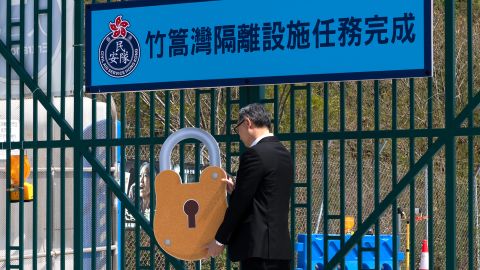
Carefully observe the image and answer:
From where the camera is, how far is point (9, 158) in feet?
29.9

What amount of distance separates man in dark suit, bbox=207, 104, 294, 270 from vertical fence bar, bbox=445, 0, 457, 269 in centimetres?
116

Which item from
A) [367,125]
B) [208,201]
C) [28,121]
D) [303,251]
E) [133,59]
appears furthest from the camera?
[367,125]

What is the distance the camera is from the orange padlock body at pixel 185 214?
7086 millimetres

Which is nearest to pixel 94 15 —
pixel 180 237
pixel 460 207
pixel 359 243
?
pixel 180 237

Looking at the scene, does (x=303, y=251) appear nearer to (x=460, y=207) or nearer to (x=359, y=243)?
(x=359, y=243)

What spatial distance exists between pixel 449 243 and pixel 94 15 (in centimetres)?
311

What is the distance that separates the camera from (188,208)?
23.5 feet

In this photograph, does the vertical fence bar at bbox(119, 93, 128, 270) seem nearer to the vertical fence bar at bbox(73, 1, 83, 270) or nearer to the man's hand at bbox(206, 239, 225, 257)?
the vertical fence bar at bbox(73, 1, 83, 270)

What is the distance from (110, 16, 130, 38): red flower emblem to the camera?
323 inches

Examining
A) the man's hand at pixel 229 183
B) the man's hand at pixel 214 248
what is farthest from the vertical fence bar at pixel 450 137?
the man's hand at pixel 214 248

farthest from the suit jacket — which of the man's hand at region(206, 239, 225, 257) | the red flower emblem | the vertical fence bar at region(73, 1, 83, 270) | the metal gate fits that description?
the vertical fence bar at region(73, 1, 83, 270)

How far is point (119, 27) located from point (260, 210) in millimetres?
2245

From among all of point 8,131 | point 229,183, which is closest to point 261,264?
point 229,183

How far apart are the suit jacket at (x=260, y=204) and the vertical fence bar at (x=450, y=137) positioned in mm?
1172
